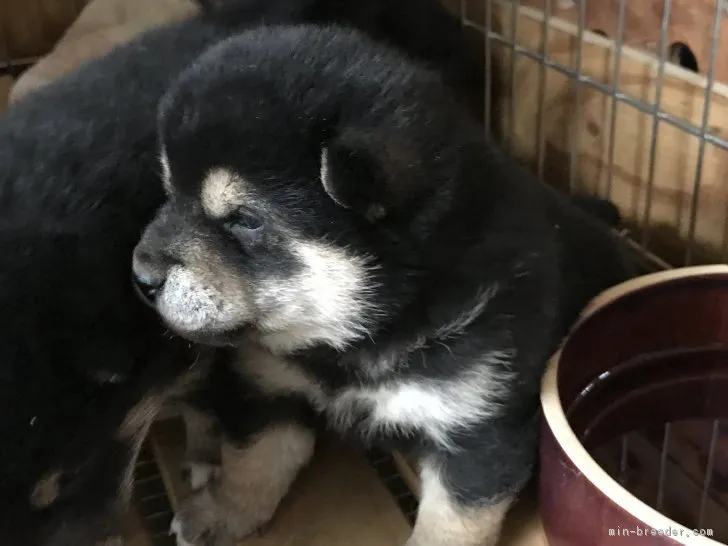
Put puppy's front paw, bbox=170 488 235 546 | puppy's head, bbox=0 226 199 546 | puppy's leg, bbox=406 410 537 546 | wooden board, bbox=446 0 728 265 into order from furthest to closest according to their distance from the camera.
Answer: wooden board, bbox=446 0 728 265 → puppy's front paw, bbox=170 488 235 546 → puppy's leg, bbox=406 410 537 546 → puppy's head, bbox=0 226 199 546

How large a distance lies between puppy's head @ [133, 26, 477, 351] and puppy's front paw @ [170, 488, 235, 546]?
30cm

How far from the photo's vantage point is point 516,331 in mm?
967

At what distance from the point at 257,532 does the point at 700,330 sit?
0.64m

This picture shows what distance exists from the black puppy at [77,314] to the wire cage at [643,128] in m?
0.60

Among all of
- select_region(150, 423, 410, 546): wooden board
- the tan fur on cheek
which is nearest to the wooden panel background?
select_region(150, 423, 410, 546): wooden board

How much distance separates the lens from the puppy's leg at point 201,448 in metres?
1.20

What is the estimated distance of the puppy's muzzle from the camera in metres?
0.86

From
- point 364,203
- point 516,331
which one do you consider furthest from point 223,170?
point 516,331

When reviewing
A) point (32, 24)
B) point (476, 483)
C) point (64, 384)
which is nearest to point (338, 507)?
point (476, 483)

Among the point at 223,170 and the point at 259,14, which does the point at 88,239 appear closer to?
the point at 223,170

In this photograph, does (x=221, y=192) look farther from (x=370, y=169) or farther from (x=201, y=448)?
(x=201, y=448)

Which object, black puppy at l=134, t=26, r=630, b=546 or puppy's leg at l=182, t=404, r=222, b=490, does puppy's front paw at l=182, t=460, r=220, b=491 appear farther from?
black puppy at l=134, t=26, r=630, b=546

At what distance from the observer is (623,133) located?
1361 mm

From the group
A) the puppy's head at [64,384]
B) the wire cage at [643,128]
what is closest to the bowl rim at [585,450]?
the wire cage at [643,128]
